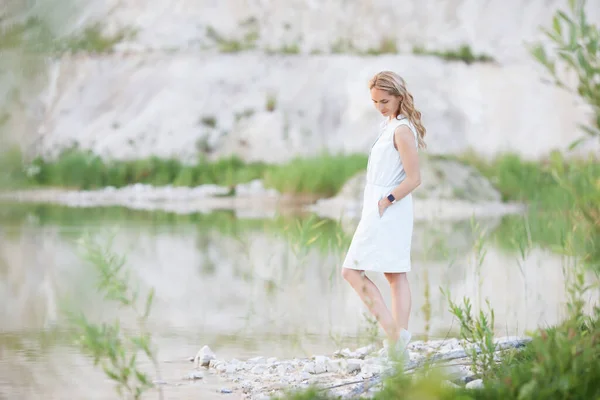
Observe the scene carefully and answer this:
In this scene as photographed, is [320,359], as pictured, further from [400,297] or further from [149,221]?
[149,221]

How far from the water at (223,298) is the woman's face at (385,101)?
110cm

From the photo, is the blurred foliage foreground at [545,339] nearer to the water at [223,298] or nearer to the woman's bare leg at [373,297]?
the water at [223,298]

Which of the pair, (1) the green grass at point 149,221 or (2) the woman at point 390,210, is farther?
(1) the green grass at point 149,221

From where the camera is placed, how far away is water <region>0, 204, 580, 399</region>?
567 centimetres

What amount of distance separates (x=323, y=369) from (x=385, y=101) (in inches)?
55.8

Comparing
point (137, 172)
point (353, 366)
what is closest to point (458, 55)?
point (137, 172)

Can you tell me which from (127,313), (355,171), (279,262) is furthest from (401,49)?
(127,313)

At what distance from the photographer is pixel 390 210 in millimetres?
5266

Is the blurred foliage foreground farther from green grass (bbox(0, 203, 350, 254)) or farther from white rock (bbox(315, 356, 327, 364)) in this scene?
green grass (bbox(0, 203, 350, 254))

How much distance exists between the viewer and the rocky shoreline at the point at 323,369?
480cm

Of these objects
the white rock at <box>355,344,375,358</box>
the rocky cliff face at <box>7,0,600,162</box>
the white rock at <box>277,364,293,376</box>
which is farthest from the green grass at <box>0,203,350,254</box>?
the rocky cliff face at <box>7,0,600,162</box>

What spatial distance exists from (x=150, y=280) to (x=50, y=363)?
12.6ft

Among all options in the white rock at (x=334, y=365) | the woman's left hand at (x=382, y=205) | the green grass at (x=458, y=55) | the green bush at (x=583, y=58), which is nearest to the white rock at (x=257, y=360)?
the white rock at (x=334, y=365)

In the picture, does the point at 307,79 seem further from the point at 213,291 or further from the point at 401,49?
the point at 213,291
